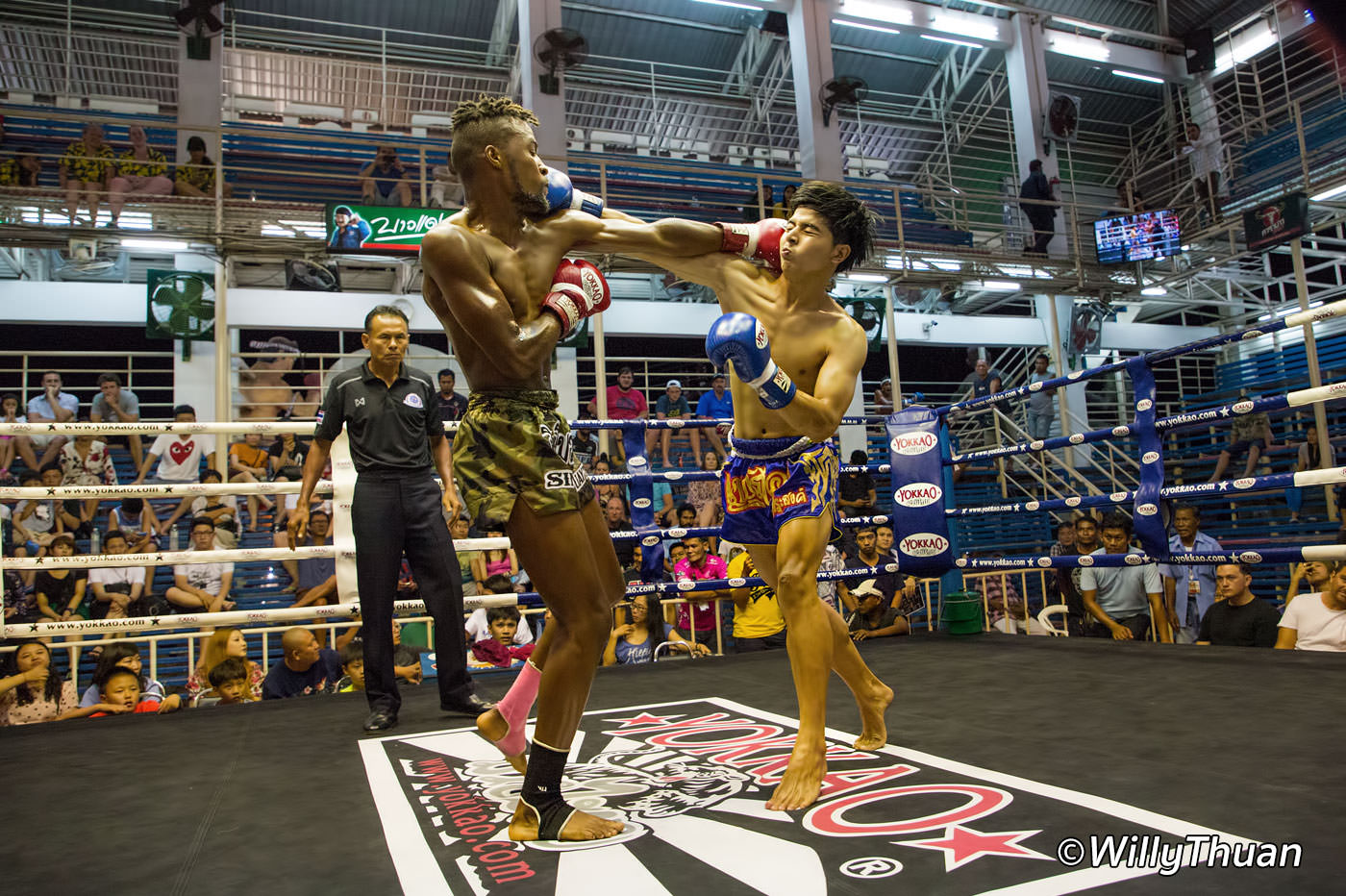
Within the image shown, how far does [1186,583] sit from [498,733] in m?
4.83

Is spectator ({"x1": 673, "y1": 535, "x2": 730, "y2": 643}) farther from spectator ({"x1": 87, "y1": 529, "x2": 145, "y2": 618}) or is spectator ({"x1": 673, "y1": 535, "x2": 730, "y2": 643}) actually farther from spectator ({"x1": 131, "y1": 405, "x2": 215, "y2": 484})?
spectator ({"x1": 131, "y1": 405, "x2": 215, "y2": 484})

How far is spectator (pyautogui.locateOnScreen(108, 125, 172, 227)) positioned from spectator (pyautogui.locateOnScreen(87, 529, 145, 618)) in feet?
12.9

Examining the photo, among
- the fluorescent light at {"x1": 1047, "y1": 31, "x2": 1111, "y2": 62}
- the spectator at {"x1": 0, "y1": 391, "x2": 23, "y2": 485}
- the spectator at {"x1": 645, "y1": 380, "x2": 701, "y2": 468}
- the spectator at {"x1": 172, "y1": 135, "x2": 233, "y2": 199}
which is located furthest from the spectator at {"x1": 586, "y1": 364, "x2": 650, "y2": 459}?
the fluorescent light at {"x1": 1047, "y1": 31, "x2": 1111, "y2": 62}

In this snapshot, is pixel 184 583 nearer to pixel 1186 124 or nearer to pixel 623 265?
pixel 623 265

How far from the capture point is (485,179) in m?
1.82

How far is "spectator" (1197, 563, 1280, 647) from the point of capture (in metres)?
3.64

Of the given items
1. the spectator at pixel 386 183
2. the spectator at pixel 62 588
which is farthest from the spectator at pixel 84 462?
the spectator at pixel 386 183

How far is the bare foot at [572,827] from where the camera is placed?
1.61 metres

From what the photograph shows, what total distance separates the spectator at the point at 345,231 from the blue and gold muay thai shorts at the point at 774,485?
23.4 feet

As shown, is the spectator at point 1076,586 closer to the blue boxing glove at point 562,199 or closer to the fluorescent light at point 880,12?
the blue boxing glove at point 562,199

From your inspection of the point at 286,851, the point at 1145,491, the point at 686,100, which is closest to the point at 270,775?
the point at 286,851

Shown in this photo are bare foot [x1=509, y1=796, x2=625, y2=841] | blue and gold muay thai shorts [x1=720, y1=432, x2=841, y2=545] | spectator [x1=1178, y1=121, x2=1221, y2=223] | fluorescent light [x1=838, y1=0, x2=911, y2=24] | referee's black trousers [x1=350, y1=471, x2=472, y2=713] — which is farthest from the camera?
fluorescent light [x1=838, y1=0, x2=911, y2=24]

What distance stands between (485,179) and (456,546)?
2145 mm

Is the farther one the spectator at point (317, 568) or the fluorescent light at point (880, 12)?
the fluorescent light at point (880, 12)
